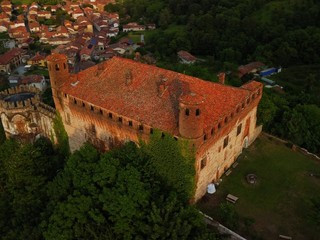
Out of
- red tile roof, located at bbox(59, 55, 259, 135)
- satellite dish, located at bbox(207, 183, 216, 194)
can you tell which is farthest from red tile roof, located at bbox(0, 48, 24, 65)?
satellite dish, located at bbox(207, 183, 216, 194)

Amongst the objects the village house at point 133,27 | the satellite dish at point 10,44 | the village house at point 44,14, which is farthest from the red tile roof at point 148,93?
the village house at point 44,14

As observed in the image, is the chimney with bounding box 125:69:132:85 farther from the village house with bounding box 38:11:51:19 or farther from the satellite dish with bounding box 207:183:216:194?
the village house with bounding box 38:11:51:19

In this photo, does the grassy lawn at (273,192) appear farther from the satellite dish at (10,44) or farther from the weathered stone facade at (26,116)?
the satellite dish at (10,44)

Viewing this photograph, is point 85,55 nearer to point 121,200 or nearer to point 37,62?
point 37,62

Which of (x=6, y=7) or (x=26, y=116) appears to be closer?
(x=26, y=116)

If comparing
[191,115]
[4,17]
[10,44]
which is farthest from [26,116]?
[4,17]

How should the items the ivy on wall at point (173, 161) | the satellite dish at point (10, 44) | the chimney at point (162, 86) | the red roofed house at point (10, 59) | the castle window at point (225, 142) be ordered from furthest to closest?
the satellite dish at point (10, 44) < the red roofed house at point (10, 59) < the castle window at point (225, 142) < the chimney at point (162, 86) < the ivy on wall at point (173, 161)
